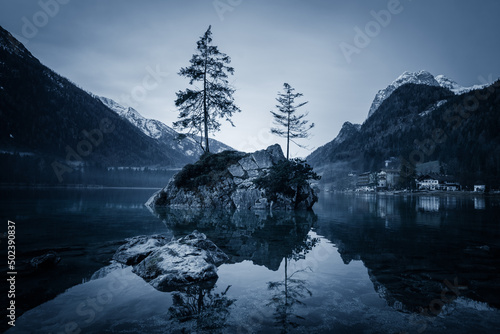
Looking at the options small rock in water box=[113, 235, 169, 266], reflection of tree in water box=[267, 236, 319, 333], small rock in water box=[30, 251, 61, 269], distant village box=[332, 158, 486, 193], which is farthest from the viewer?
distant village box=[332, 158, 486, 193]

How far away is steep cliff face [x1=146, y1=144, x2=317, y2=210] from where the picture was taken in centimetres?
2964

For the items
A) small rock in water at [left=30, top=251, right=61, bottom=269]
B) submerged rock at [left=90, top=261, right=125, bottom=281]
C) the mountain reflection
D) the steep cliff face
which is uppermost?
the steep cliff face

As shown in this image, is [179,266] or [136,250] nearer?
[179,266]

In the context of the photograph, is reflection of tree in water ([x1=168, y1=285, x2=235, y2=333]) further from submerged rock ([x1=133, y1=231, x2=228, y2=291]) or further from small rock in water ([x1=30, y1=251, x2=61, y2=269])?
small rock in water ([x1=30, y1=251, x2=61, y2=269])

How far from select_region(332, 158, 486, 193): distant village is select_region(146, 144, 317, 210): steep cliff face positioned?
97.5 meters

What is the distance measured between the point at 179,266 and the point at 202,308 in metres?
2.22

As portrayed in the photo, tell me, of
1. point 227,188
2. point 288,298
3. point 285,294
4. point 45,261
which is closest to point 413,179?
point 227,188

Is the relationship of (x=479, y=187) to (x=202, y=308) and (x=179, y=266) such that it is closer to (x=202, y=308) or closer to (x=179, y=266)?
(x=179, y=266)

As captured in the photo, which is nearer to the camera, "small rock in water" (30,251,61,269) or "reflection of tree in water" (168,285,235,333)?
"reflection of tree in water" (168,285,235,333)

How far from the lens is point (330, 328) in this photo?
13.9 feet

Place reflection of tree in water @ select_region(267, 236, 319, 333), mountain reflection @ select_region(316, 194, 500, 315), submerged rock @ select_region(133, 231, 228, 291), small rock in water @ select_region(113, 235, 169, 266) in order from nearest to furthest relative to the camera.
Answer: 1. reflection of tree in water @ select_region(267, 236, 319, 333)
2. mountain reflection @ select_region(316, 194, 500, 315)
3. submerged rock @ select_region(133, 231, 228, 291)
4. small rock in water @ select_region(113, 235, 169, 266)

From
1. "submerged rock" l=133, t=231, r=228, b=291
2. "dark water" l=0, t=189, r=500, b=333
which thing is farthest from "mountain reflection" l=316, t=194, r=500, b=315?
"submerged rock" l=133, t=231, r=228, b=291

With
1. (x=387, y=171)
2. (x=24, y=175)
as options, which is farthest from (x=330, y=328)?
(x=387, y=171)

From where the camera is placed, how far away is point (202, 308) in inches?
194
